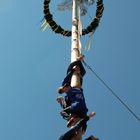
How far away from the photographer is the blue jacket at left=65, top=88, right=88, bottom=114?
24.1 feet

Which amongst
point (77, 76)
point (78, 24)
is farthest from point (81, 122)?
point (78, 24)

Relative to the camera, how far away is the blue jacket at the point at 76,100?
7352 millimetres

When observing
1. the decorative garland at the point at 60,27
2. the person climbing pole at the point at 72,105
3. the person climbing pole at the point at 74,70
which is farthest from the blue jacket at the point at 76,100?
the decorative garland at the point at 60,27

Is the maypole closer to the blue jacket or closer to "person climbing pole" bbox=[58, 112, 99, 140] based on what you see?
the blue jacket

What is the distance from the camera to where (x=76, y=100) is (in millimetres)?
7680

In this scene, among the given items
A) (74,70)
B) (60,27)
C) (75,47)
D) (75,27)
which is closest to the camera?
(74,70)

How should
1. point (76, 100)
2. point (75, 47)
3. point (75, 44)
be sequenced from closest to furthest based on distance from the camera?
point (76, 100)
point (75, 47)
point (75, 44)

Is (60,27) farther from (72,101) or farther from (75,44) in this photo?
(72,101)

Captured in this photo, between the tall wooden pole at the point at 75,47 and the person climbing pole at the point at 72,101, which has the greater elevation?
the tall wooden pole at the point at 75,47

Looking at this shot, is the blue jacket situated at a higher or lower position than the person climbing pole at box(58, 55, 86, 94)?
lower

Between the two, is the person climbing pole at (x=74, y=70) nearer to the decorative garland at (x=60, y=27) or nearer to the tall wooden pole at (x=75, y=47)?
the tall wooden pole at (x=75, y=47)

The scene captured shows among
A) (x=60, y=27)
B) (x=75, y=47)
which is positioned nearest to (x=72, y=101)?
(x=75, y=47)

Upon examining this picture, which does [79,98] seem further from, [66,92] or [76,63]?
[76,63]

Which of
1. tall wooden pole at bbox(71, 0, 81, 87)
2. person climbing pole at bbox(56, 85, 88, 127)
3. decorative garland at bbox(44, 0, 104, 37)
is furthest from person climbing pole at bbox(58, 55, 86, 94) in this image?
decorative garland at bbox(44, 0, 104, 37)
